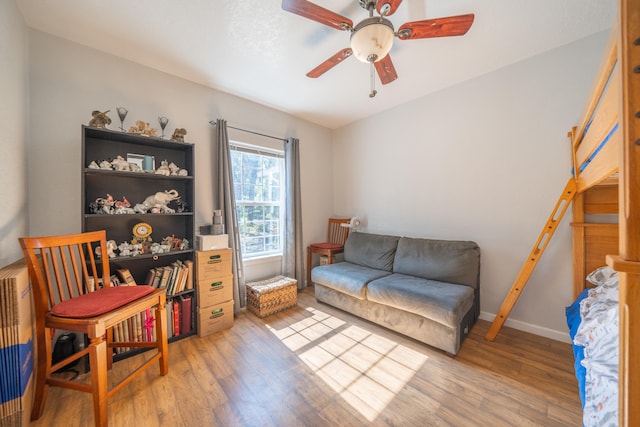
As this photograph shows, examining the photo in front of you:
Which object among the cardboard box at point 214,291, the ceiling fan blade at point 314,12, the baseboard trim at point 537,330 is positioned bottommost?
the baseboard trim at point 537,330

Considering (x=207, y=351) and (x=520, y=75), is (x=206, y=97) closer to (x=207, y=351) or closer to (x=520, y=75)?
(x=207, y=351)

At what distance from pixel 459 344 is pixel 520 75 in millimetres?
2592

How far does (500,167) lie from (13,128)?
A: 3991 millimetres

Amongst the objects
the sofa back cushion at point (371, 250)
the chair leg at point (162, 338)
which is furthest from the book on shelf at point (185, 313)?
the sofa back cushion at point (371, 250)

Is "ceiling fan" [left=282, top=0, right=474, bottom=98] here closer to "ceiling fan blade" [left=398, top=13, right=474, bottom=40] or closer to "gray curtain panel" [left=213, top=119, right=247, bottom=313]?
"ceiling fan blade" [left=398, top=13, right=474, bottom=40]

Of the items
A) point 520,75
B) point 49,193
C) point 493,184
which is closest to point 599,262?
point 493,184

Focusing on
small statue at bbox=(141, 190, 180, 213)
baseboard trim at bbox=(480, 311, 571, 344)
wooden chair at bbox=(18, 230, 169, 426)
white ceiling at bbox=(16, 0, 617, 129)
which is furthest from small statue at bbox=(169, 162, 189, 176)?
baseboard trim at bbox=(480, 311, 571, 344)

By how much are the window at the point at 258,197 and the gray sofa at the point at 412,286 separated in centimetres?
96

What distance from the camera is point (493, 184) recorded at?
241 cm

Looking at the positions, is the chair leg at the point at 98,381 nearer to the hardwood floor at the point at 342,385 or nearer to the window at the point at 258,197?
the hardwood floor at the point at 342,385

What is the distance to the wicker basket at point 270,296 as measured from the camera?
8.48 ft

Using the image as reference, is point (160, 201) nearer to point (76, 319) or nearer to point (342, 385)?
point (76, 319)

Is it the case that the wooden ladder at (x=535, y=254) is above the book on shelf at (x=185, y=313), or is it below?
above

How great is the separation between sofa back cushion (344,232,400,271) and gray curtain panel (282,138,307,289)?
731 millimetres
